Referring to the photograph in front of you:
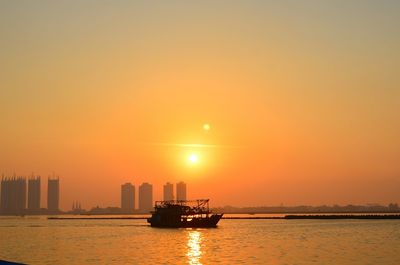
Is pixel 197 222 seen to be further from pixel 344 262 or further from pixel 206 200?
pixel 344 262

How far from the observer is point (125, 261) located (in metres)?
68.1

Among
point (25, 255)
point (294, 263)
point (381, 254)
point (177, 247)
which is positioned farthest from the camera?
point (177, 247)

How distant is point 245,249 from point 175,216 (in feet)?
224

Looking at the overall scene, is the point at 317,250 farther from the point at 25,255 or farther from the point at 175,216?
A: the point at 175,216

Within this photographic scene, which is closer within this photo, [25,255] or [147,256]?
[147,256]

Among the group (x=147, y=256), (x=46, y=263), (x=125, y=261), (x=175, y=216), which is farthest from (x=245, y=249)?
(x=175, y=216)

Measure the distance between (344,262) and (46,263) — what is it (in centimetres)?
3574

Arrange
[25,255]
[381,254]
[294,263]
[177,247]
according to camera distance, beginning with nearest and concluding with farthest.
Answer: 1. [294,263]
2. [381,254]
3. [25,255]
4. [177,247]

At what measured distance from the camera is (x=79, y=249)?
288 ft

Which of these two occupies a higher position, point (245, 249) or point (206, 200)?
point (206, 200)

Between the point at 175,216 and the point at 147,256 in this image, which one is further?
the point at 175,216

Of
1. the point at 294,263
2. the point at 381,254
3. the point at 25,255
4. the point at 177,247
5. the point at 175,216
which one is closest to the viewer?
the point at 294,263

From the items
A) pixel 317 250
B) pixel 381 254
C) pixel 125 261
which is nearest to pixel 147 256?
pixel 125 261

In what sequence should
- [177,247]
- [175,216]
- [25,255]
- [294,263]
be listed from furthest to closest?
[175,216] < [177,247] < [25,255] < [294,263]
